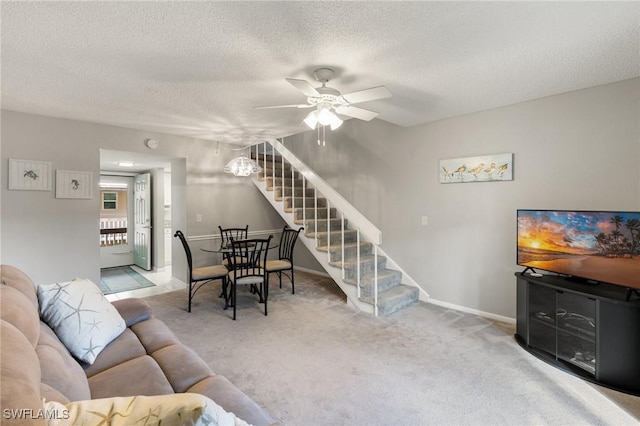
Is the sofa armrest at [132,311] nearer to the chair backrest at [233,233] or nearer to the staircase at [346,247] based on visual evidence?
the staircase at [346,247]

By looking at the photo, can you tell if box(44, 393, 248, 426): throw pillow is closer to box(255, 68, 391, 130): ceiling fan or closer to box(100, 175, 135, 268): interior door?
box(255, 68, 391, 130): ceiling fan

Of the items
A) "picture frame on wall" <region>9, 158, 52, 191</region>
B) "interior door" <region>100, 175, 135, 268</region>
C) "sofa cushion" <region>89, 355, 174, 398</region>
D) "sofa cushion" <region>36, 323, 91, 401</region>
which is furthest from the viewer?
"interior door" <region>100, 175, 135, 268</region>

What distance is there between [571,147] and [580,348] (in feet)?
5.93

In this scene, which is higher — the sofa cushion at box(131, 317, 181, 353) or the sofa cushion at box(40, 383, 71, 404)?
the sofa cushion at box(40, 383, 71, 404)

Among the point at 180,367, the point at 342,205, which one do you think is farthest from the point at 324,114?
the point at 342,205

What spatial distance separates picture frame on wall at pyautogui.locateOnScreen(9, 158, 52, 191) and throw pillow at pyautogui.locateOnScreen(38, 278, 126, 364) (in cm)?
244

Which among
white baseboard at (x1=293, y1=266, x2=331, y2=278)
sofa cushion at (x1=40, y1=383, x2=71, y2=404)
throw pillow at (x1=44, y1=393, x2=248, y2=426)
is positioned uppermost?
Answer: throw pillow at (x1=44, y1=393, x2=248, y2=426)

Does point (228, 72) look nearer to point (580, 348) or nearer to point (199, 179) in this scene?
point (199, 179)

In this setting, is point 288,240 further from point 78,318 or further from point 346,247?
point 78,318

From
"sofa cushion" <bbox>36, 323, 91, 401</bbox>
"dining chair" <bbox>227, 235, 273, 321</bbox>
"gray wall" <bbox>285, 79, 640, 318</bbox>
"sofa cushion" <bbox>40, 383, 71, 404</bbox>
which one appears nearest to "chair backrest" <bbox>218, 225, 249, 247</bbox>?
"dining chair" <bbox>227, 235, 273, 321</bbox>

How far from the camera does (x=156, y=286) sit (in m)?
4.95

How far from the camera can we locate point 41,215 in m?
3.55

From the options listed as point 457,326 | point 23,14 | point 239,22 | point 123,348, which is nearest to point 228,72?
point 239,22

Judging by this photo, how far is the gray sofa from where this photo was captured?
0.78 m
